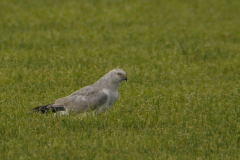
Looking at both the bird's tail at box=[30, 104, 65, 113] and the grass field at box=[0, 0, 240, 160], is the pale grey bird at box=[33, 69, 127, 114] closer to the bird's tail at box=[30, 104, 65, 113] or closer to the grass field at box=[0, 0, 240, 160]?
the bird's tail at box=[30, 104, 65, 113]

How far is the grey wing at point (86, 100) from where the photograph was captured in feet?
28.8

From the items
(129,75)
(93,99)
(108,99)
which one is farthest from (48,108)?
(129,75)

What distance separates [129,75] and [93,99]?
4161 mm

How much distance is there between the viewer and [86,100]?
8.82 metres

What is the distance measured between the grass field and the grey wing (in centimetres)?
27

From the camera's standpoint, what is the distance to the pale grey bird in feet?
28.9

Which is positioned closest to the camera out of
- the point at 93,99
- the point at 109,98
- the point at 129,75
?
the point at 93,99

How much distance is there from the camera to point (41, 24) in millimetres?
20047

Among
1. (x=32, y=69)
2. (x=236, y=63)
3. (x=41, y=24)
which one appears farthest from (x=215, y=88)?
(x=41, y=24)

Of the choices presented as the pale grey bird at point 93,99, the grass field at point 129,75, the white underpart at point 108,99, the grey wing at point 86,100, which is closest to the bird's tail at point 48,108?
the pale grey bird at point 93,99

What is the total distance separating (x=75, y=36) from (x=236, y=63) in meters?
7.57

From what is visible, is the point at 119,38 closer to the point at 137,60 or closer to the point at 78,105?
the point at 137,60

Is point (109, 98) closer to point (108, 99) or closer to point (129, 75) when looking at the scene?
point (108, 99)

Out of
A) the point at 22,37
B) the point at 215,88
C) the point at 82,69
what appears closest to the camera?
the point at 215,88
